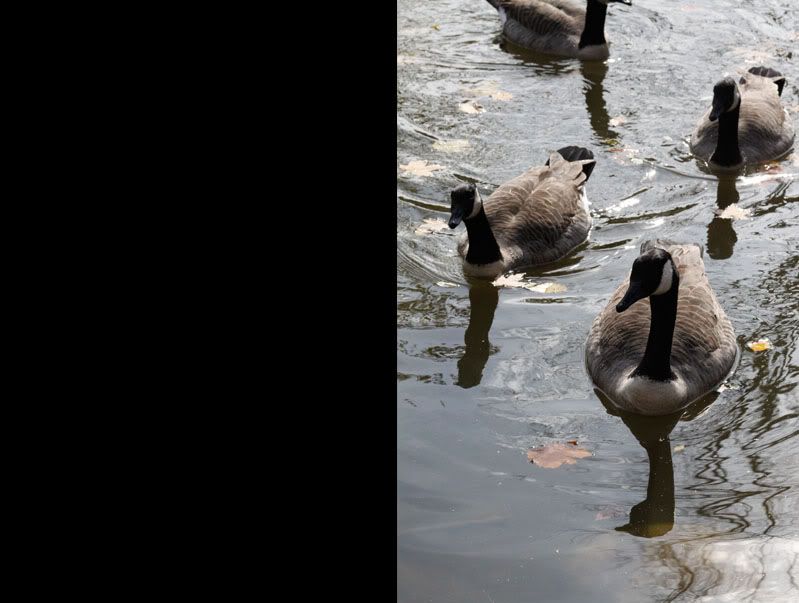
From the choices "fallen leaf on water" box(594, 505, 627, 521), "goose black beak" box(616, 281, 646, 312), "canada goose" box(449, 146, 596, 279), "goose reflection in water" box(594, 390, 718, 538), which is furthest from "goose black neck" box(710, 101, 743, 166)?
"fallen leaf on water" box(594, 505, 627, 521)

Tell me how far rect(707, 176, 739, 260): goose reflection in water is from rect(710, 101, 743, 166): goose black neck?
178 mm

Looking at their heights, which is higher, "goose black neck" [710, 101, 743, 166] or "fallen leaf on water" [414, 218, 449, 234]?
"goose black neck" [710, 101, 743, 166]

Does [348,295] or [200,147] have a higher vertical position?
[200,147]

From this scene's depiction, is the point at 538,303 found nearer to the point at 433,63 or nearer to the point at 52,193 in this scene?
the point at 433,63

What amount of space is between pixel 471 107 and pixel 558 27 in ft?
8.97

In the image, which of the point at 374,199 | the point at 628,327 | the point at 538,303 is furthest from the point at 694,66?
the point at 374,199

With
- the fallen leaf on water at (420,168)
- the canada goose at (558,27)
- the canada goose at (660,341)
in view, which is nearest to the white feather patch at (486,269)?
the canada goose at (660,341)

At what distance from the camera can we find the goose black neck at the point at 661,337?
656cm

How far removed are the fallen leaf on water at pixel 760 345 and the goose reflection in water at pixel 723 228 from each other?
153cm

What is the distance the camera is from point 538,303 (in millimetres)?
8273

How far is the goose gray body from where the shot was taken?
8.83 metres

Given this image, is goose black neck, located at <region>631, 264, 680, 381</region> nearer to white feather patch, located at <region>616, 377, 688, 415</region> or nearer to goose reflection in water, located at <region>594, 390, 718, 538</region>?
white feather patch, located at <region>616, 377, 688, 415</region>

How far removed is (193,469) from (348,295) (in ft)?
1.06

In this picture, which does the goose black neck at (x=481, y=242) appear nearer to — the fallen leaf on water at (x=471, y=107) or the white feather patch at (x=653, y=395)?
the white feather patch at (x=653, y=395)
